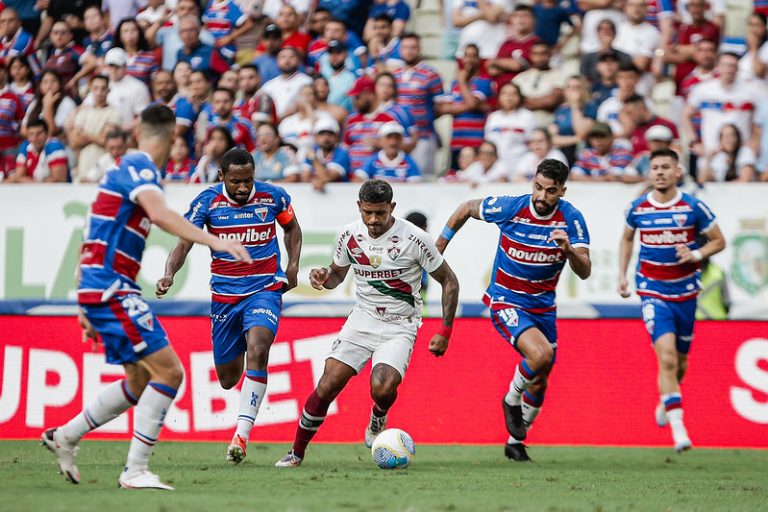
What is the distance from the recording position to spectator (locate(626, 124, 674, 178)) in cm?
1450

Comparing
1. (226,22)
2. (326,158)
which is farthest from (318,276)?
(226,22)

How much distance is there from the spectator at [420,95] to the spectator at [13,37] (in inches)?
262

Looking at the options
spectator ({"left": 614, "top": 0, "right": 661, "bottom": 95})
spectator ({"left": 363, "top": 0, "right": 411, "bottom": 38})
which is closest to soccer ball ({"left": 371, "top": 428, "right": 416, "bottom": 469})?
spectator ({"left": 614, "top": 0, "right": 661, "bottom": 95})

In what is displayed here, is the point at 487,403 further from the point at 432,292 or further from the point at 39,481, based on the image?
the point at 39,481

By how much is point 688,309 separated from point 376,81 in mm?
6805

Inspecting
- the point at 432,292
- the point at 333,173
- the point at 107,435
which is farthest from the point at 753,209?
the point at 107,435

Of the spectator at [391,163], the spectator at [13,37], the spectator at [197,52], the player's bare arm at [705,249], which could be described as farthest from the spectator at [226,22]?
the player's bare arm at [705,249]

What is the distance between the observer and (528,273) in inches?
419

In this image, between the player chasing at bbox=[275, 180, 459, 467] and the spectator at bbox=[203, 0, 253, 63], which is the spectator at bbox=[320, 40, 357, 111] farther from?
the player chasing at bbox=[275, 180, 459, 467]

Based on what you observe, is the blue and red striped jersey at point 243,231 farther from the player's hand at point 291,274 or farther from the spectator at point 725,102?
the spectator at point 725,102

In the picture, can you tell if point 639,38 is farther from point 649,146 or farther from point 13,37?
point 13,37

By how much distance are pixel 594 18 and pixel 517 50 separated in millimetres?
1268

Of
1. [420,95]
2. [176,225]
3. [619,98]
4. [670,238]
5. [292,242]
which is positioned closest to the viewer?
[176,225]

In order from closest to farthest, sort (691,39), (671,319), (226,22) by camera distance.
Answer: (671,319), (691,39), (226,22)
